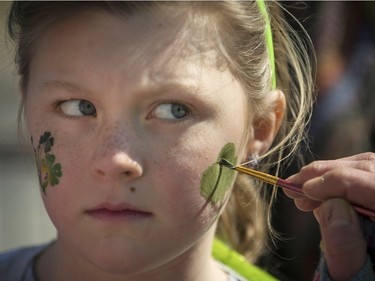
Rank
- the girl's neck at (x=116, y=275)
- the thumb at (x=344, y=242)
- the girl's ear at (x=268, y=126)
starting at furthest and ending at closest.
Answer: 1. the girl's ear at (x=268, y=126)
2. the girl's neck at (x=116, y=275)
3. the thumb at (x=344, y=242)

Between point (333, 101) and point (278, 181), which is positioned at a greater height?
point (278, 181)

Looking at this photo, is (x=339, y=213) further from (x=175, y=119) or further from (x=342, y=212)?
(x=175, y=119)

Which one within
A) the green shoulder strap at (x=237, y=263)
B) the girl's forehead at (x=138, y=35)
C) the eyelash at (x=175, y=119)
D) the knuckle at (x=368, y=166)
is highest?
the girl's forehead at (x=138, y=35)

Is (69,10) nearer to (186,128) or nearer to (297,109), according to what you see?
(186,128)

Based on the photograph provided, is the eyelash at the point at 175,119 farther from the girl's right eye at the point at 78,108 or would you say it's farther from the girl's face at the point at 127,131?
the girl's right eye at the point at 78,108

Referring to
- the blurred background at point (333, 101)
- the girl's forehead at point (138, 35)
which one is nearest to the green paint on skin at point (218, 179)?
the girl's forehead at point (138, 35)

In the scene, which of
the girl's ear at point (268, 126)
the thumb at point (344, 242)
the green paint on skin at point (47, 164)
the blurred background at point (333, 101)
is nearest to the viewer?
the thumb at point (344, 242)

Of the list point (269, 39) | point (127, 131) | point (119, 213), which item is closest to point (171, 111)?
point (127, 131)

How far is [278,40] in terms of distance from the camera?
201 cm

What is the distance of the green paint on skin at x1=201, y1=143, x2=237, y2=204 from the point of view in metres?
1.67

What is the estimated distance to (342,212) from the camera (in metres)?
1.39

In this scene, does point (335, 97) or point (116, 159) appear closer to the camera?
point (116, 159)

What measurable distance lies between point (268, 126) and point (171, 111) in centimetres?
40

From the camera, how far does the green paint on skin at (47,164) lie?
5.38ft
